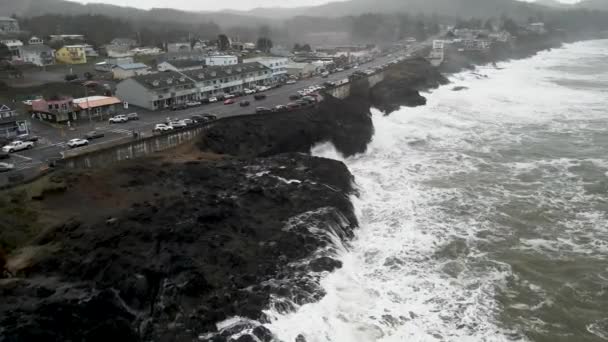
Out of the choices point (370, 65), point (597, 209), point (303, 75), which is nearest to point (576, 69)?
point (370, 65)

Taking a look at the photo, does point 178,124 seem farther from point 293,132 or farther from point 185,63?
point 185,63

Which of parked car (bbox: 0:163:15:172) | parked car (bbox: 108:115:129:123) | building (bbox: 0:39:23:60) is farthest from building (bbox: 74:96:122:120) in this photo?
building (bbox: 0:39:23:60)

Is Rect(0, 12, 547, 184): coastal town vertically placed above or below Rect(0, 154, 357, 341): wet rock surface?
above

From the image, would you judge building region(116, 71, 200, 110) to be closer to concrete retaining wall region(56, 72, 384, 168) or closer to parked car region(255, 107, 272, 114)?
parked car region(255, 107, 272, 114)

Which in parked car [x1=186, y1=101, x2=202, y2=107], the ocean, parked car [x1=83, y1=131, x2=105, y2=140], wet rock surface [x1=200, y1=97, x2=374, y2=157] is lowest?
the ocean

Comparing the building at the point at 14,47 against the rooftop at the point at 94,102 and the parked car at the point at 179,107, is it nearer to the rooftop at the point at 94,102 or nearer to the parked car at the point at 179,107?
the rooftop at the point at 94,102

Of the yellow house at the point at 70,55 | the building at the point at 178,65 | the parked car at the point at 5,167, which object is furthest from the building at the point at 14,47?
the parked car at the point at 5,167
